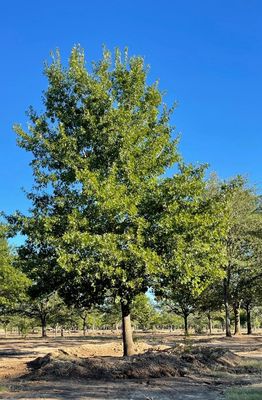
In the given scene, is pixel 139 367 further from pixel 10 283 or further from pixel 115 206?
pixel 10 283

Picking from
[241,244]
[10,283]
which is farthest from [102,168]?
[241,244]

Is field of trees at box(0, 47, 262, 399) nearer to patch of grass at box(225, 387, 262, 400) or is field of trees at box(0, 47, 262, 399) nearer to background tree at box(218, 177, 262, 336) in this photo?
patch of grass at box(225, 387, 262, 400)

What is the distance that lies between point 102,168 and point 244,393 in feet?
34.1

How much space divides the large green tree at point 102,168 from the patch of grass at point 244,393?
5.96 metres

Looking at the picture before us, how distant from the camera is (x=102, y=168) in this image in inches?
709

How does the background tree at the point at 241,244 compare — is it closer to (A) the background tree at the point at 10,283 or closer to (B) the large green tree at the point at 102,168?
(A) the background tree at the point at 10,283

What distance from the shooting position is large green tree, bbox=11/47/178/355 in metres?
15.8

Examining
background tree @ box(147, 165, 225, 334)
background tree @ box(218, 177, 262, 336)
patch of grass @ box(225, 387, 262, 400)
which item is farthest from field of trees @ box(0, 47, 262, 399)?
background tree @ box(218, 177, 262, 336)

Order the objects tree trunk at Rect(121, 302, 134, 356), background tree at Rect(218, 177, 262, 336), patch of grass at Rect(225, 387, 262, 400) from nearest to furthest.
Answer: patch of grass at Rect(225, 387, 262, 400) < tree trunk at Rect(121, 302, 134, 356) < background tree at Rect(218, 177, 262, 336)

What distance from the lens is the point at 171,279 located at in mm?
17406

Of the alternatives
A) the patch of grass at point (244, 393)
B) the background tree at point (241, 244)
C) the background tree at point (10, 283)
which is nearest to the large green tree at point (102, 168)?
the patch of grass at point (244, 393)

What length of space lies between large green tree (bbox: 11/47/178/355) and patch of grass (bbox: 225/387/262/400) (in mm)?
5956

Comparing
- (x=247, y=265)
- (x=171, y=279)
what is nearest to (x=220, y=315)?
(x=247, y=265)

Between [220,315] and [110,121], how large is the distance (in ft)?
212
